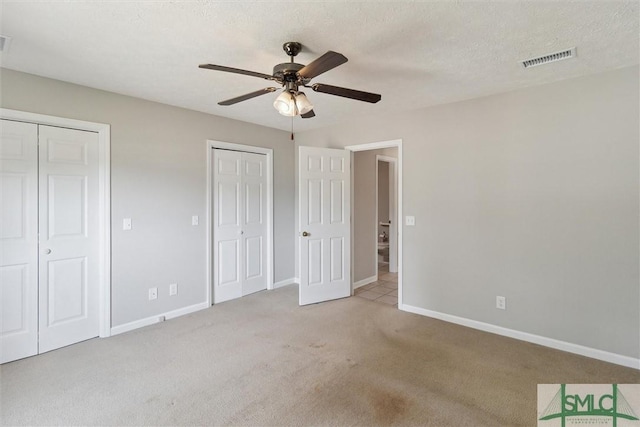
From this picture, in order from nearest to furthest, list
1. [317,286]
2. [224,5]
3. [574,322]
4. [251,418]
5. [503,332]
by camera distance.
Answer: [224,5]
[251,418]
[574,322]
[503,332]
[317,286]

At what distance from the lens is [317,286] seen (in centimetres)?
425

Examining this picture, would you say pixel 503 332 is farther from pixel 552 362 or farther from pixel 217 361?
pixel 217 361

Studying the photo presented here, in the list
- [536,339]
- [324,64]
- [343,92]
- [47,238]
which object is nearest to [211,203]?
[47,238]

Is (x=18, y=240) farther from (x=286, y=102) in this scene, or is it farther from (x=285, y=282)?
(x=285, y=282)

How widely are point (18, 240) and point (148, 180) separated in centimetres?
119

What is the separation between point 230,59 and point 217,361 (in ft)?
8.07

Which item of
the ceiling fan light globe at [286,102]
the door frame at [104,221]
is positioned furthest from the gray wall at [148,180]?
the ceiling fan light globe at [286,102]

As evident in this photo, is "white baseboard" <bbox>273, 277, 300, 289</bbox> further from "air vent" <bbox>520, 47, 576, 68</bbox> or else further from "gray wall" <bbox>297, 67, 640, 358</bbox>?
"air vent" <bbox>520, 47, 576, 68</bbox>

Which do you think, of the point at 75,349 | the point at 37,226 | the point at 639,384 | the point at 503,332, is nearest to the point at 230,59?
the point at 37,226

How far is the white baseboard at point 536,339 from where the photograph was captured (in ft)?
8.70

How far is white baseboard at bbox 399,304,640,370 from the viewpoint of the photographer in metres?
2.65

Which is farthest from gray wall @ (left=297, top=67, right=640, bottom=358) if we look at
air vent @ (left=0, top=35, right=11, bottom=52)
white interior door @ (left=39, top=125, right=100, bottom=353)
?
air vent @ (left=0, top=35, right=11, bottom=52)

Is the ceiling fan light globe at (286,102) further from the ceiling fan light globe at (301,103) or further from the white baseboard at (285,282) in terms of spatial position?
the white baseboard at (285,282)

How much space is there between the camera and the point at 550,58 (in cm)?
244
